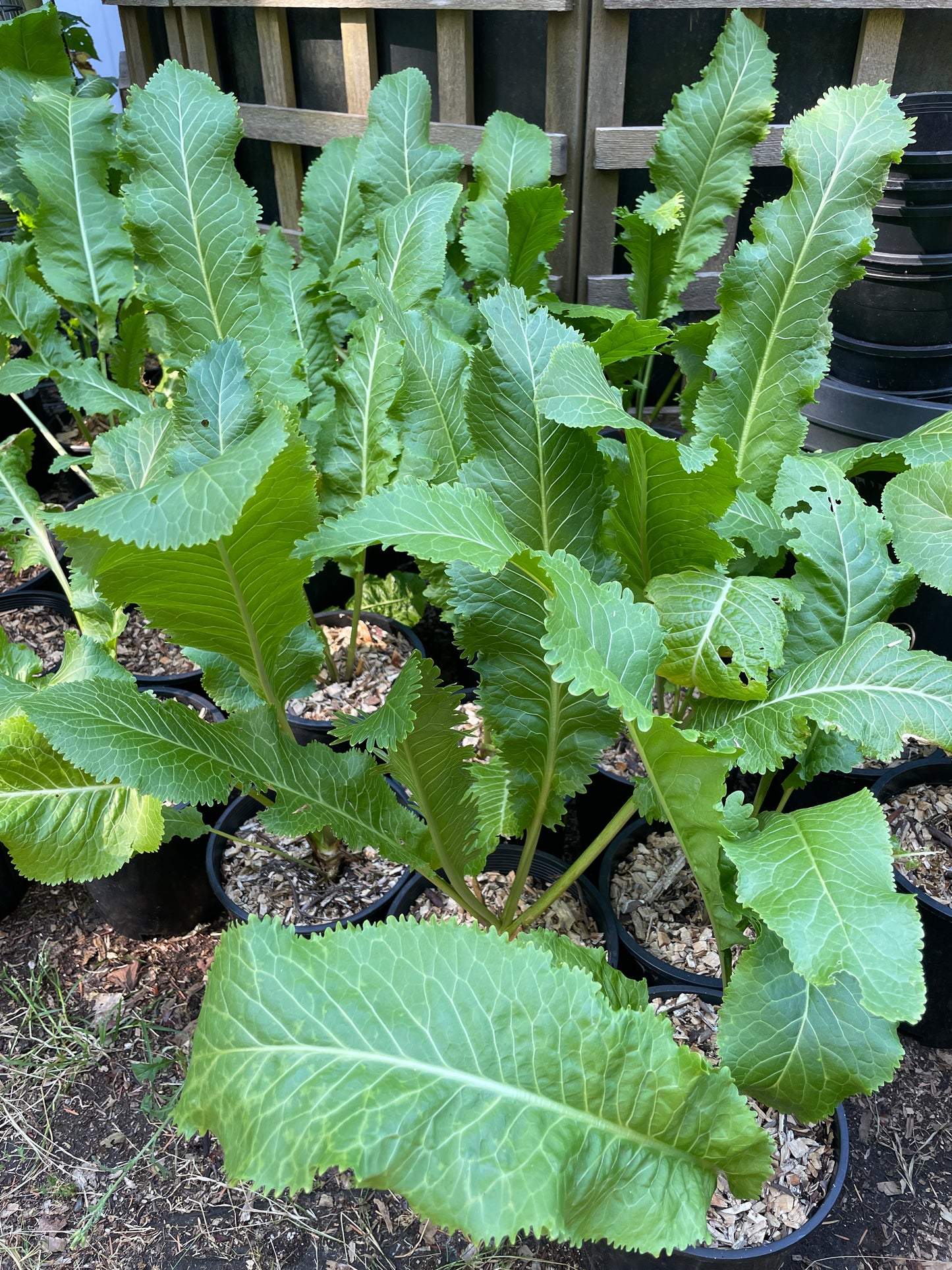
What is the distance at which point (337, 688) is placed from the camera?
2.01m

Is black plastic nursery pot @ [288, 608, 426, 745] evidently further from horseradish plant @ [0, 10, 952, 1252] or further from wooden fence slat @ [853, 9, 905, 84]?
wooden fence slat @ [853, 9, 905, 84]

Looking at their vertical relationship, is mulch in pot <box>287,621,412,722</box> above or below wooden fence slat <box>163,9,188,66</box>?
below

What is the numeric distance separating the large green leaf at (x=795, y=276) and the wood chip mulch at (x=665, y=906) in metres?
0.68

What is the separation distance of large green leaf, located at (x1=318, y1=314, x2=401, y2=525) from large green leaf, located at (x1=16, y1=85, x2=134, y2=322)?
0.81 m

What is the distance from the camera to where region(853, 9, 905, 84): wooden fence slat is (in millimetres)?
2137

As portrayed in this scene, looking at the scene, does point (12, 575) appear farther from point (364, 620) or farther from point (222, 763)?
point (222, 763)

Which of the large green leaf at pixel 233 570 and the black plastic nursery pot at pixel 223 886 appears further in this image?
the black plastic nursery pot at pixel 223 886

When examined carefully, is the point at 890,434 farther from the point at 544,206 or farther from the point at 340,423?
the point at 340,423

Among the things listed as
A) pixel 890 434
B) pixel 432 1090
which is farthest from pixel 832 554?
pixel 432 1090

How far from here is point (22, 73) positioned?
2348mm

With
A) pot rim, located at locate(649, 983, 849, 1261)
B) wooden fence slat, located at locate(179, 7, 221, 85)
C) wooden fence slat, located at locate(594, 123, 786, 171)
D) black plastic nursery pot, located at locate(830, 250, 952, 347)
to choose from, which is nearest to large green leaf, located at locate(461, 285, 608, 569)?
pot rim, located at locate(649, 983, 849, 1261)

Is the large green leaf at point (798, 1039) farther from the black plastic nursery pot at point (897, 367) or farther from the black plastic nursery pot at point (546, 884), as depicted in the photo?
the black plastic nursery pot at point (897, 367)

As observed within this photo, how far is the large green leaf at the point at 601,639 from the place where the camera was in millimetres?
883

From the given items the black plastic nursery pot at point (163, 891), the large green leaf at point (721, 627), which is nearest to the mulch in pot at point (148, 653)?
the black plastic nursery pot at point (163, 891)
